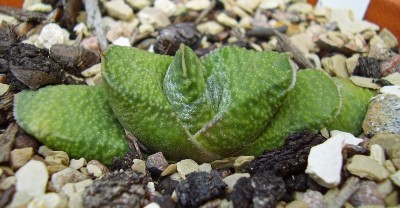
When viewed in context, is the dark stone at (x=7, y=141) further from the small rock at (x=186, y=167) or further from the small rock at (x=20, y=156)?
the small rock at (x=186, y=167)

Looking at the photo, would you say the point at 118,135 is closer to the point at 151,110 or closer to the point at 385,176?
the point at 151,110

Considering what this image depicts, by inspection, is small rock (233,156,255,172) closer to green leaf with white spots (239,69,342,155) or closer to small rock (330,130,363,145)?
green leaf with white spots (239,69,342,155)

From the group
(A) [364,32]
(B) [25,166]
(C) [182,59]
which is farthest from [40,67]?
(A) [364,32]

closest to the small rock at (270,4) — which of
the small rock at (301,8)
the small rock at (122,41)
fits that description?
the small rock at (301,8)

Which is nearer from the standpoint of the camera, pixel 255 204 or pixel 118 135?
pixel 255 204

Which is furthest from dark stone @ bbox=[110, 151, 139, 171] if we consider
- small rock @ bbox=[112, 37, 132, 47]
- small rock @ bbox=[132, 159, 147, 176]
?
small rock @ bbox=[112, 37, 132, 47]
